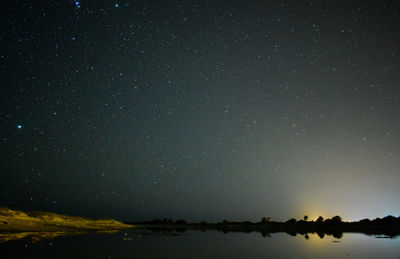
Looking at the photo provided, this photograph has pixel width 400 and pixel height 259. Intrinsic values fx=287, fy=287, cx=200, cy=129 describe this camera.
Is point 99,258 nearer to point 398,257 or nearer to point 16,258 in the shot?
point 16,258

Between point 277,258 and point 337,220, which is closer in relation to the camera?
point 277,258

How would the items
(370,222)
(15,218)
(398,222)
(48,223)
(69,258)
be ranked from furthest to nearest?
(370,222), (398,222), (48,223), (15,218), (69,258)

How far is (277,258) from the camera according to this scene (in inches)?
936

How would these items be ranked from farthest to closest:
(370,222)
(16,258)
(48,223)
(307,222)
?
(307,222), (370,222), (48,223), (16,258)

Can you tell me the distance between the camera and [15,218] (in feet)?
185

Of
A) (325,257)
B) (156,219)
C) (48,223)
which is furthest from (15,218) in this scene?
(156,219)

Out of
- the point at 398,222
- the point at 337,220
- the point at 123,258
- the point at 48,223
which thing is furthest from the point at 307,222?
the point at 123,258

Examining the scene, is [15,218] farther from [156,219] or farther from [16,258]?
[156,219]

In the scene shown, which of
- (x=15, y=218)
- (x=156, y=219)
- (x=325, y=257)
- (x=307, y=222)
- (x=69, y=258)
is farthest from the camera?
(x=156, y=219)

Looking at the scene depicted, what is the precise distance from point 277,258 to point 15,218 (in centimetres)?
5417

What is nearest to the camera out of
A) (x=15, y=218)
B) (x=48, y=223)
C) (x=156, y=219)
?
(x=15, y=218)

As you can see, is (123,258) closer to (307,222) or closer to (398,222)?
(398,222)

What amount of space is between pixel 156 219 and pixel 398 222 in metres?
141

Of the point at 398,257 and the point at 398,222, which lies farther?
the point at 398,222
